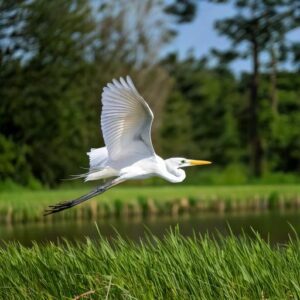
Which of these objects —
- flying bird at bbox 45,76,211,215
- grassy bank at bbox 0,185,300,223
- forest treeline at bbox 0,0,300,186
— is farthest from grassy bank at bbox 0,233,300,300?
forest treeline at bbox 0,0,300,186

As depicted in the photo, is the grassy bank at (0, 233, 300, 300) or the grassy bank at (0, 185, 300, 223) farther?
the grassy bank at (0, 185, 300, 223)

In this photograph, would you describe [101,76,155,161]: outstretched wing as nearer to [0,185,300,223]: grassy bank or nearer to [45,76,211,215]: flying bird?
[45,76,211,215]: flying bird

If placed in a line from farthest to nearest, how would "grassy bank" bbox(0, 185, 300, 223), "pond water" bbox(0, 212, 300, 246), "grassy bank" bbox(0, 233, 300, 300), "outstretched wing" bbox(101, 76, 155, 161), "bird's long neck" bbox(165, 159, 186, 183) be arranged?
"grassy bank" bbox(0, 185, 300, 223)
"pond water" bbox(0, 212, 300, 246)
"bird's long neck" bbox(165, 159, 186, 183)
"outstretched wing" bbox(101, 76, 155, 161)
"grassy bank" bbox(0, 233, 300, 300)

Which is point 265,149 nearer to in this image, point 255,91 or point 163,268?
point 255,91

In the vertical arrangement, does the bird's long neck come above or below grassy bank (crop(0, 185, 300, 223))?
above

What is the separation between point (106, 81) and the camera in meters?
27.9

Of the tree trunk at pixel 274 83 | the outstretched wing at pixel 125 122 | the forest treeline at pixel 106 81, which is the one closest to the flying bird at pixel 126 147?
the outstretched wing at pixel 125 122

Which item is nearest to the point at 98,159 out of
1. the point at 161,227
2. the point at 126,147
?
the point at 126,147

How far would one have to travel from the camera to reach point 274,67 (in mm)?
29516

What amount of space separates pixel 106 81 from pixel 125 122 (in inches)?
870

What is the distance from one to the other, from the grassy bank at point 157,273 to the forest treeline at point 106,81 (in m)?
17.4

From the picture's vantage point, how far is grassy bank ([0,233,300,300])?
5066mm

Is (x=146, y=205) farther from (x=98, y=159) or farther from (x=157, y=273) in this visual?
(x=157, y=273)

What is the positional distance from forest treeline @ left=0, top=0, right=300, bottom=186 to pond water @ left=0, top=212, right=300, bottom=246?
25.8ft
